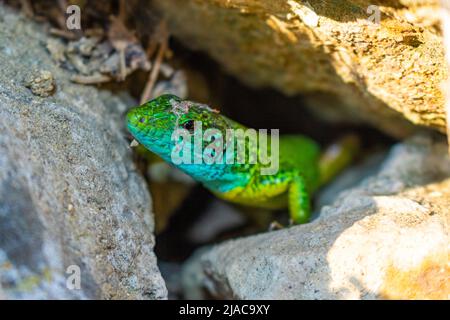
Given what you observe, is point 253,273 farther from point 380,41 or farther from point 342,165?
point 342,165

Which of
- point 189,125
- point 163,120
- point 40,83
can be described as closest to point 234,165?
point 189,125

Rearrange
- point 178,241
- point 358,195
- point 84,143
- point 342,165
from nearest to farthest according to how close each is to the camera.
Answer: point 84,143, point 358,195, point 178,241, point 342,165

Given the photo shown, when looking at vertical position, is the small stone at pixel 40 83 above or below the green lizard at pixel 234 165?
above

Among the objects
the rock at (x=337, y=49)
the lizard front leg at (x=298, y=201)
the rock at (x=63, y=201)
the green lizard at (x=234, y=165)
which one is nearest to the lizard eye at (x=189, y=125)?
the green lizard at (x=234, y=165)

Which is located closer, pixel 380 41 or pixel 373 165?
pixel 380 41

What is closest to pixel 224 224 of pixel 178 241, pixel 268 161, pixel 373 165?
pixel 178 241

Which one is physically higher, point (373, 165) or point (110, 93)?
point (110, 93)

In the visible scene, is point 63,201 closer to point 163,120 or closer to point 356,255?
point 163,120

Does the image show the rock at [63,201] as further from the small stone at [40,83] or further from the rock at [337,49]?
the rock at [337,49]
